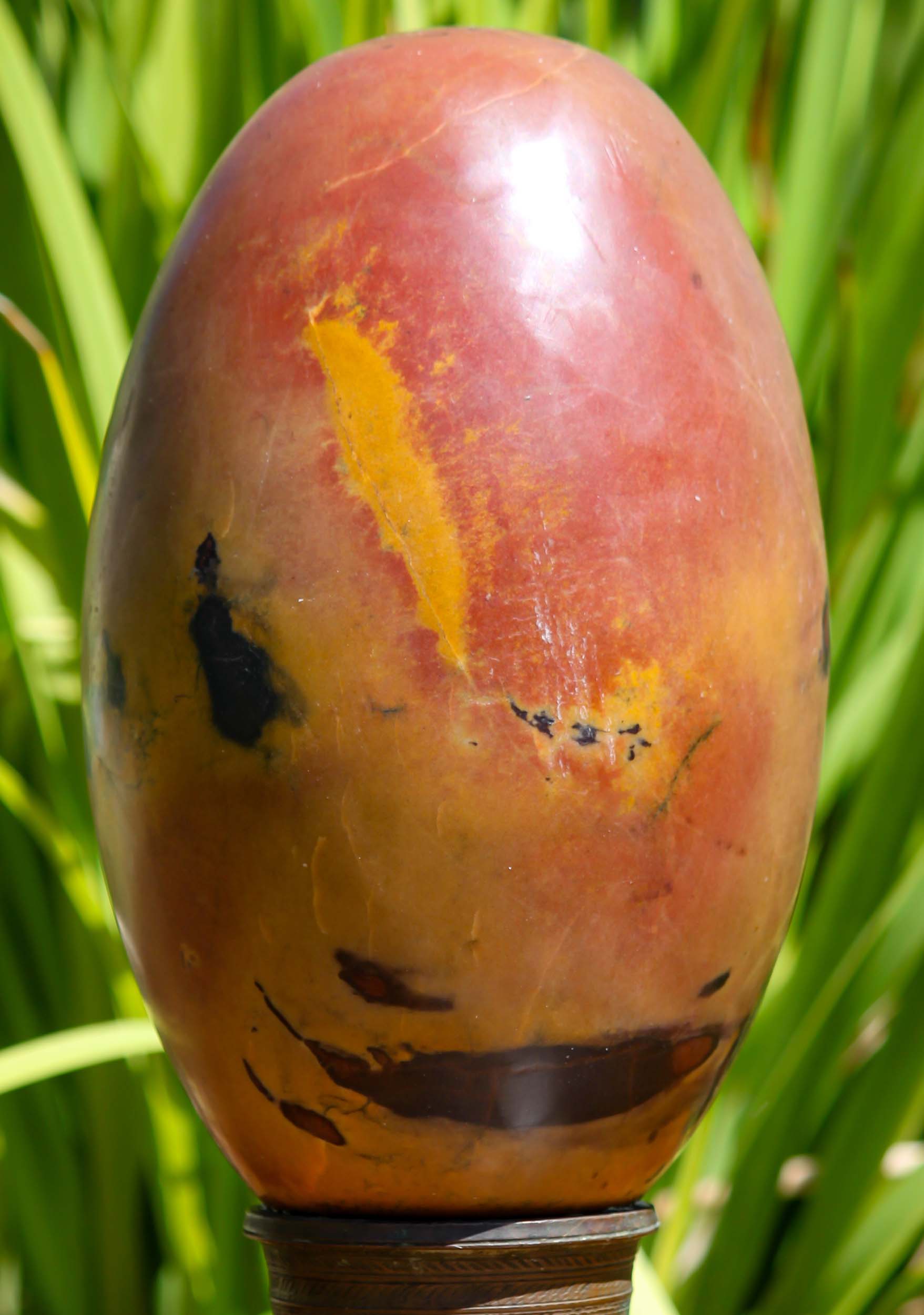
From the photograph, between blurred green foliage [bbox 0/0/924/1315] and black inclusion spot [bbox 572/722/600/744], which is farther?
blurred green foliage [bbox 0/0/924/1315]

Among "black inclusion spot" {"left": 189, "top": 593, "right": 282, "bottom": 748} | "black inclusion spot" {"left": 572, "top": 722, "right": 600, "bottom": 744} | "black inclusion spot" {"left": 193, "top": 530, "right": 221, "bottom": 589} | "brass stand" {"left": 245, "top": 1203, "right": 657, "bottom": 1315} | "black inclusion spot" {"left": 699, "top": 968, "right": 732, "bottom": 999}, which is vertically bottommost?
"brass stand" {"left": 245, "top": 1203, "right": 657, "bottom": 1315}

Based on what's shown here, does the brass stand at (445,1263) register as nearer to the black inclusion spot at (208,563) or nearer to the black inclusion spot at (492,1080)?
the black inclusion spot at (492,1080)

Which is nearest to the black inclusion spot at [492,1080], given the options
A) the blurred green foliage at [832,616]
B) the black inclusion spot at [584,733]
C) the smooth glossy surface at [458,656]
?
the smooth glossy surface at [458,656]

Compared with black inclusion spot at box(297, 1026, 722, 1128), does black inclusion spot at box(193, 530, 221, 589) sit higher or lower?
higher

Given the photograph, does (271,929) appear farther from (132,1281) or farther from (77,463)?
(132,1281)

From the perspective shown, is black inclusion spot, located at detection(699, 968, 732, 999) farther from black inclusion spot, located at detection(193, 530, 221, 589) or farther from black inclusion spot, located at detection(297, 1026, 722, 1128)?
black inclusion spot, located at detection(193, 530, 221, 589)

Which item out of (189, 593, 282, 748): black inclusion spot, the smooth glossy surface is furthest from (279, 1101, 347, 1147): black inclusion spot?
(189, 593, 282, 748): black inclusion spot

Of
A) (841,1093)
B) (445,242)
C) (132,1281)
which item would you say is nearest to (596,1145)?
(445,242)
